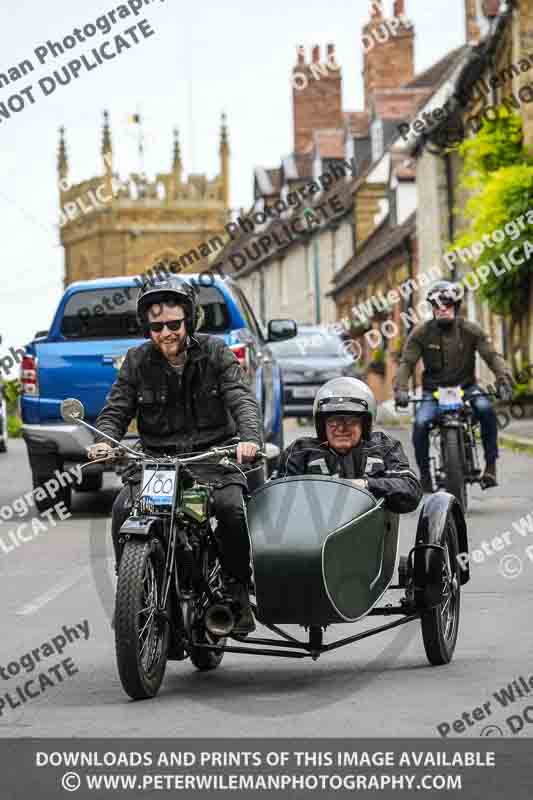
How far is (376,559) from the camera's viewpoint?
677 centimetres

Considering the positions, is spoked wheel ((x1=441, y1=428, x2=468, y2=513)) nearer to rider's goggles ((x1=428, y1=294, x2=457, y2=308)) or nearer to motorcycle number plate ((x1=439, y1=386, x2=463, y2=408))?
motorcycle number plate ((x1=439, y1=386, x2=463, y2=408))

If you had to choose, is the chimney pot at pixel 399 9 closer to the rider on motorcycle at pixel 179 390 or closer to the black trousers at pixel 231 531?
the rider on motorcycle at pixel 179 390

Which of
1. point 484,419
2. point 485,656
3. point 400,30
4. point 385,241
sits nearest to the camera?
point 485,656

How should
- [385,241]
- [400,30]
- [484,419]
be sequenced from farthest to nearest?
[400,30], [385,241], [484,419]

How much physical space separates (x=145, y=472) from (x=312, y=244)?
62714 mm

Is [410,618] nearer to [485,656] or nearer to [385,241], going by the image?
[485,656]

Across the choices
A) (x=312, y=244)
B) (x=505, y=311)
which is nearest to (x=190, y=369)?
(x=505, y=311)

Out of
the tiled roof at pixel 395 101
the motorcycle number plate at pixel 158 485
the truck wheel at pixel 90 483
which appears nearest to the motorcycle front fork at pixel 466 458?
the truck wheel at pixel 90 483

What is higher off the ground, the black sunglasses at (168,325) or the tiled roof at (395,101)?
the tiled roof at (395,101)

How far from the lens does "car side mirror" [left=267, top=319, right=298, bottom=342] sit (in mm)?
16047

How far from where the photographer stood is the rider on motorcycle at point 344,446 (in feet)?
23.5

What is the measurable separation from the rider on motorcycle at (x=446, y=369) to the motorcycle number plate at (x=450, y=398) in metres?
0.18

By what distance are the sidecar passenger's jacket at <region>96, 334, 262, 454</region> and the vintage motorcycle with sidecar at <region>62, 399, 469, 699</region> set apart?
25 centimetres
